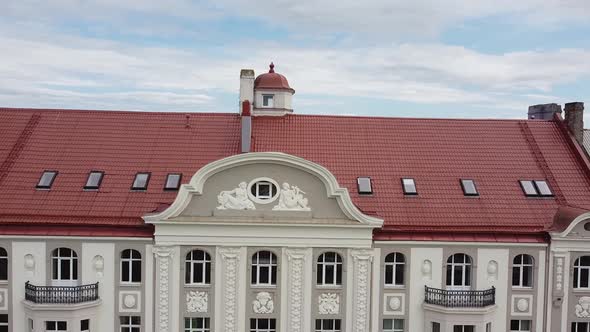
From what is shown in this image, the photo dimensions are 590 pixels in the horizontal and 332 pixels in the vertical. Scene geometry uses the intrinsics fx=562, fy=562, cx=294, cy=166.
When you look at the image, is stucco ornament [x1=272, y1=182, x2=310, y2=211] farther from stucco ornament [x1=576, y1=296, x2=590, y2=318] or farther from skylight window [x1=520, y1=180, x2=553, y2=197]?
stucco ornament [x1=576, y1=296, x2=590, y2=318]

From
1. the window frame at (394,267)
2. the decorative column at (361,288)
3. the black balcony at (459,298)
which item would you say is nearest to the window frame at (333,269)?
the decorative column at (361,288)

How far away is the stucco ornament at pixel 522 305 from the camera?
82.8 feet

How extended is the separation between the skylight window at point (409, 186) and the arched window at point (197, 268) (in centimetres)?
959

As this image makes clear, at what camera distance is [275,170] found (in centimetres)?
2459

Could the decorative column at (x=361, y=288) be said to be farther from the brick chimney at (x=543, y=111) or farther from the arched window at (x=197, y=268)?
the brick chimney at (x=543, y=111)

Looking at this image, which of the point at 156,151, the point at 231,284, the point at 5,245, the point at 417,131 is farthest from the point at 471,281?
the point at 5,245

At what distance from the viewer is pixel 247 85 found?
30594 mm

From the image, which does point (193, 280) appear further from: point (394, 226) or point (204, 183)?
point (394, 226)

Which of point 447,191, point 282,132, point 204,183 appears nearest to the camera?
point 204,183

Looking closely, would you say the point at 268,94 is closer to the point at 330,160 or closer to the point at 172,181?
the point at 330,160

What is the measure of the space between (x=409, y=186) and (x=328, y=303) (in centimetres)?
667

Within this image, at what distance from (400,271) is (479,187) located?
572 cm

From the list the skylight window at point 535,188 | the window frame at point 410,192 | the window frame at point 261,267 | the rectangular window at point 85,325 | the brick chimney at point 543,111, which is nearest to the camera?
the rectangular window at point 85,325

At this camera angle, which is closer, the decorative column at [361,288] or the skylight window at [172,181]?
the decorative column at [361,288]
